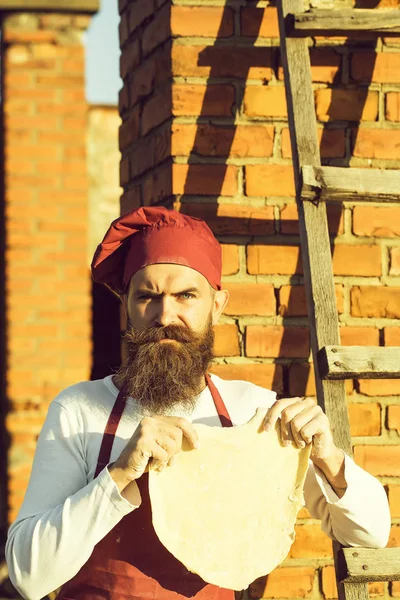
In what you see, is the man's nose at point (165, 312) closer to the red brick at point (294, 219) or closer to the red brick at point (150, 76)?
the red brick at point (294, 219)

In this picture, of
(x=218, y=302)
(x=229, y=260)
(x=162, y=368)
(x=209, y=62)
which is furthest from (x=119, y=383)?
(x=209, y=62)

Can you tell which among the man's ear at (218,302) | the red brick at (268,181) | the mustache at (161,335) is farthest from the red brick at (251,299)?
the mustache at (161,335)

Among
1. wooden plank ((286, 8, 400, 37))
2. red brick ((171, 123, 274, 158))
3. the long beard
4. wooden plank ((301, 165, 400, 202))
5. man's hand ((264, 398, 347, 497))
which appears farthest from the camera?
red brick ((171, 123, 274, 158))

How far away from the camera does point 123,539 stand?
7.93 ft

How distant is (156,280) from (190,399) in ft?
1.05

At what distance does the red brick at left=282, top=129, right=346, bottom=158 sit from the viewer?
3.25m

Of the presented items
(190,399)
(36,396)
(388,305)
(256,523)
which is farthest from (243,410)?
(36,396)

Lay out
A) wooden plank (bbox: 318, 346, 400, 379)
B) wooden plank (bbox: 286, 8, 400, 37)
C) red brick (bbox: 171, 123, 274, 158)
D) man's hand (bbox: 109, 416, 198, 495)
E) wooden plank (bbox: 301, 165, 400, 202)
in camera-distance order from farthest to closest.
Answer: red brick (bbox: 171, 123, 274, 158) < wooden plank (bbox: 286, 8, 400, 37) < wooden plank (bbox: 301, 165, 400, 202) < wooden plank (bbox: 318, 346, 400, 379) < man's hand (bbox: 109, 416, 198, 495)

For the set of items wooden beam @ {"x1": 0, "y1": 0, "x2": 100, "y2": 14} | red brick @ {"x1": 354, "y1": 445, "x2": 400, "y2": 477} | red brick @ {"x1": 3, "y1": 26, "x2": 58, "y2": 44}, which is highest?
wooden beam @ {"x1": 0, "y1": 0, "x2": 100, "y2": 14}

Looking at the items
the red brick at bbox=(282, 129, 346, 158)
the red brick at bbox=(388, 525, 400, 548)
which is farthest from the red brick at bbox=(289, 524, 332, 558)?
the red brick at bbox=(282, 129, 346, 158)

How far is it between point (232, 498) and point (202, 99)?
139cm

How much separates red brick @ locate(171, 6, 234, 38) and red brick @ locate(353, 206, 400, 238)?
28.5 inches

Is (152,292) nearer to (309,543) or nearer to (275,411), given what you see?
(275,411)

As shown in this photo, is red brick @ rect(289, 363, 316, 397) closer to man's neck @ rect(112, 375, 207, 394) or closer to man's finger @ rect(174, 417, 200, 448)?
man's neck @ rect(112, 375, 207, 394)
